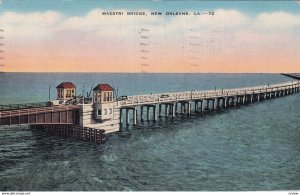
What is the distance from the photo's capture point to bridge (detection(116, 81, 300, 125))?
40.1 metres

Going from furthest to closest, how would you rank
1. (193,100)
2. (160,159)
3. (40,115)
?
(193,100), (40,115), (160,159)

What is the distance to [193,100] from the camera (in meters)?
48.4

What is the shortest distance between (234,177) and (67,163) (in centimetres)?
1024

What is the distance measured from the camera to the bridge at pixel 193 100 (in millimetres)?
40094

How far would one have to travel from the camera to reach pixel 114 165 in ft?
79.0

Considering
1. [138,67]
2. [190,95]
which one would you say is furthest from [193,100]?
[138,67]

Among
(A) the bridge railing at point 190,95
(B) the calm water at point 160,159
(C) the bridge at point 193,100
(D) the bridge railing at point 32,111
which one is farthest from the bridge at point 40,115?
(A) the bridge railing at point 190,95

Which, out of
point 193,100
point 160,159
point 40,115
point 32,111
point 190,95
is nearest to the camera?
point 160,159

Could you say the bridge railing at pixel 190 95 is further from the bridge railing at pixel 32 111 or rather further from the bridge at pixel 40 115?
the bridge railing at pixel 32 111

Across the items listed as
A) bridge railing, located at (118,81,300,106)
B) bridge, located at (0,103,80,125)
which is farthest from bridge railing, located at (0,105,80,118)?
bridge railing, located at (118,81,300,106)

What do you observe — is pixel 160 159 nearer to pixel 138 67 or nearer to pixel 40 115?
pixel 138 67

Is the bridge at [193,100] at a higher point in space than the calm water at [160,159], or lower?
higher

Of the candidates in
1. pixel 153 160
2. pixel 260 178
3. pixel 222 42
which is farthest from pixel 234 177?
pixel 222 42

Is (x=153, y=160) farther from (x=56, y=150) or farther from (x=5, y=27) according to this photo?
(x=5, y=27)
